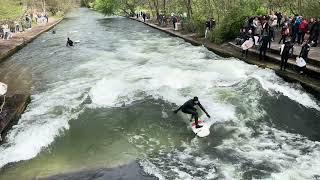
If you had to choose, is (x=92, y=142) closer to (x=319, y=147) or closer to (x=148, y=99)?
(x=148, y=99)

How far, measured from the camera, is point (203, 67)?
2845cm

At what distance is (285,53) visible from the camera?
22938 mm

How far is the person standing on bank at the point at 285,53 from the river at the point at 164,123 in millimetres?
856

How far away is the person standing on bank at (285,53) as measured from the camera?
889 inches

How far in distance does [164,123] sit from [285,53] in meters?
8.56

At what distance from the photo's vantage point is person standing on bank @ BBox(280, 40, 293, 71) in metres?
22.6

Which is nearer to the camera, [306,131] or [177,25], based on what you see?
[306,131]

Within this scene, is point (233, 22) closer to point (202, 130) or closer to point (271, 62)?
point (271, 62)

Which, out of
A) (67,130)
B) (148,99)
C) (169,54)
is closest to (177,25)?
(169,54)

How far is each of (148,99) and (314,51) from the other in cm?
1080

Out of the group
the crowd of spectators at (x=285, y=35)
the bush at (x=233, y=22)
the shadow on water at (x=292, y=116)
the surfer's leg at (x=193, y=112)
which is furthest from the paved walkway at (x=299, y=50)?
the surfer's leg at (x=193, y=112)

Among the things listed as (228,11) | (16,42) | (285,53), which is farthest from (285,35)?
(16,42)

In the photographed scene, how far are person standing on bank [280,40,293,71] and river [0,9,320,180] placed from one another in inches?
33.7

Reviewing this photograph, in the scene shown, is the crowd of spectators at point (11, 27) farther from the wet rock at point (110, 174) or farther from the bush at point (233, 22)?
the wet rock at point (110, 174)
